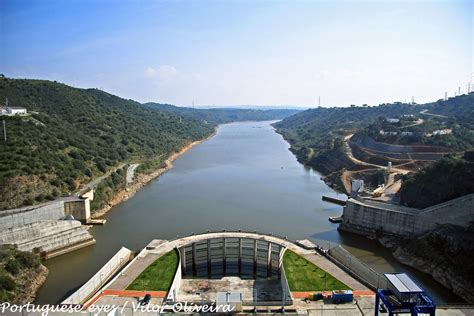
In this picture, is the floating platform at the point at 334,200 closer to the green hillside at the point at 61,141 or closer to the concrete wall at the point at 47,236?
the concrete wall at the point at 47,236

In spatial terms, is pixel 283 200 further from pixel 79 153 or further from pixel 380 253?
pixel 79 153

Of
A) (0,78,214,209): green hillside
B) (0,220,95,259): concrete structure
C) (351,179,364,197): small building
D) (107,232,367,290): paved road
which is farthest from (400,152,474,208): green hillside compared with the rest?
(0,78,214,209): green hillside

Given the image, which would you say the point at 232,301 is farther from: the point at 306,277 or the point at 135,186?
the point at 135,186

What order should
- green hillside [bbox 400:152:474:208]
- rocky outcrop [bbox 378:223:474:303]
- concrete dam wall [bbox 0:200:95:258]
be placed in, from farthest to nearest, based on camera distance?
green hillside [bbox 400:152:474:208] < concrete dam wall [bbox 0:200:95:258] < rocky outcrop [bbox 378:223:474:303]

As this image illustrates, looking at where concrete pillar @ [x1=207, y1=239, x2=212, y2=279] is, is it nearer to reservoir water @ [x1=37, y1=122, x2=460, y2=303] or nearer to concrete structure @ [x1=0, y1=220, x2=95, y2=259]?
reservoir water @ [x1=37, y1=122, x2=460, y2=303]

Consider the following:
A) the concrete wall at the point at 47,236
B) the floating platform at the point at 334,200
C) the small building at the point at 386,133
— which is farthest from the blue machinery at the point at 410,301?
the small building at the point at 386,133

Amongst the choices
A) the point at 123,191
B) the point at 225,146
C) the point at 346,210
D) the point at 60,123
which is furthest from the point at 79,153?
the point at 225,146

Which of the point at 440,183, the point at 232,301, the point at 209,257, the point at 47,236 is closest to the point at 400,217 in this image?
the point at 440,183
